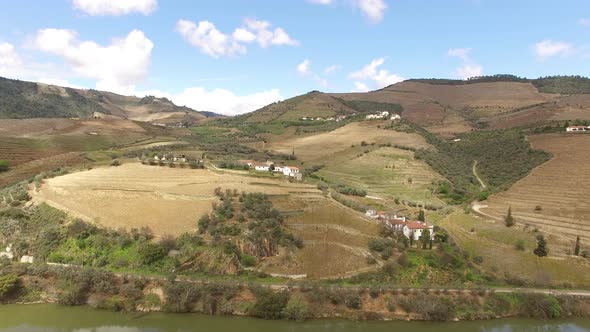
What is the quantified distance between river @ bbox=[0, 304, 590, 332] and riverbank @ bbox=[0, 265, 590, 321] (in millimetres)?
655

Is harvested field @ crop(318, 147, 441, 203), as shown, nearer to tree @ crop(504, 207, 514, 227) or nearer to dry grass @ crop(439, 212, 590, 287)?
dry grass @ crop(439, 212, 590, 287)

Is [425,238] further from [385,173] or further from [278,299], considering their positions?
[385,173]

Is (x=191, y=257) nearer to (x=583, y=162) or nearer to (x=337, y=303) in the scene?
(x=337, y=303)

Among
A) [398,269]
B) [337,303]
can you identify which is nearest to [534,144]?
[398,269]

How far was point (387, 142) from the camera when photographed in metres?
98.8

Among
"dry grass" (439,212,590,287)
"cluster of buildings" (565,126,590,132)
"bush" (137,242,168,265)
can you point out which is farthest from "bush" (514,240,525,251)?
"cluster of buildings" (565,126,590,132)

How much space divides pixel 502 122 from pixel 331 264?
363ft

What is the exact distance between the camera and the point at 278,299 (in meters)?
34.3

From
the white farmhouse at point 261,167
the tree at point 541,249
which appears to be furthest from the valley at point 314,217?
the white farmhouse at point 261,167

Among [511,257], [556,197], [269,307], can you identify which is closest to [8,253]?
[269,307]

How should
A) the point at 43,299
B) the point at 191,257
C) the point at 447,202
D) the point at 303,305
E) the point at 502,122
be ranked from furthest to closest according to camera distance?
the point at 502,122, the point at 447,202, the point at 191,257, the point at 43,299, the point at 303,305

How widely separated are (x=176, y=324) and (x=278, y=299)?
840 centimetres

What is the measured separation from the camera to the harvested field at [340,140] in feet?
325

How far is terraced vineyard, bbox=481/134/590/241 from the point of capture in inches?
1954
